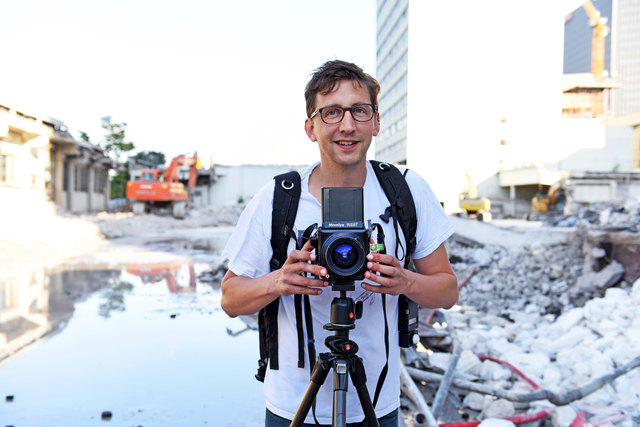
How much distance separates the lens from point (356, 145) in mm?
1716

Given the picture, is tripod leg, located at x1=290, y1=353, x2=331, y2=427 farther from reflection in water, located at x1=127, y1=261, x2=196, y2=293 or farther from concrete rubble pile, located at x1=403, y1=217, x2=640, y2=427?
reflection in water, located at x1=127, y1=261, x2=196, y2=293

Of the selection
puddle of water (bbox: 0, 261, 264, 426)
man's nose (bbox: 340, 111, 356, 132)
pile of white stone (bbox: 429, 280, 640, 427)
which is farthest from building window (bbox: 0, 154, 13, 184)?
man's nose (bbox: 340, 111, 356, 132)

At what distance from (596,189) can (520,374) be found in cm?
2299

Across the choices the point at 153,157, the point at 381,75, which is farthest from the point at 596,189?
the point at 153,157

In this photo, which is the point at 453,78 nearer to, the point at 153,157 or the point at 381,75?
the point at 381,75

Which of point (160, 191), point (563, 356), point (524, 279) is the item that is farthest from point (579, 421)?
point (160, 191)

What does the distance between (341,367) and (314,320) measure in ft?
0.80

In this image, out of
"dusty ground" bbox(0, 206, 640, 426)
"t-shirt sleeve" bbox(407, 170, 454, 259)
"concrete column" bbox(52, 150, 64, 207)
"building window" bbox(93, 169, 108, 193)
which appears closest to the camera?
"t-shirt sleeve" bbox(407, 170, 454, 259)

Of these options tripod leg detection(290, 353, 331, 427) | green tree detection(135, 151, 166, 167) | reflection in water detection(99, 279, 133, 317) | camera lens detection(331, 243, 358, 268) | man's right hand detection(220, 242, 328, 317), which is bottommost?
reflection in water detection(99, 279, 133, 317)

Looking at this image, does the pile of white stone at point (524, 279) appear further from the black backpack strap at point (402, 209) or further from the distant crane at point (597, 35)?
the distant crane at point (597, 35)

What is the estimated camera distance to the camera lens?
1496 millimetres

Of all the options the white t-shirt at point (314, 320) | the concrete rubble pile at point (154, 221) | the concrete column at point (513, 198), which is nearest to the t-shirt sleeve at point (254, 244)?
the white t-shirt at point (314, 320)

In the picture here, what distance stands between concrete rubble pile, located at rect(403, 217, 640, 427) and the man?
5.68ft

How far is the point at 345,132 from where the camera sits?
1.70 metres
